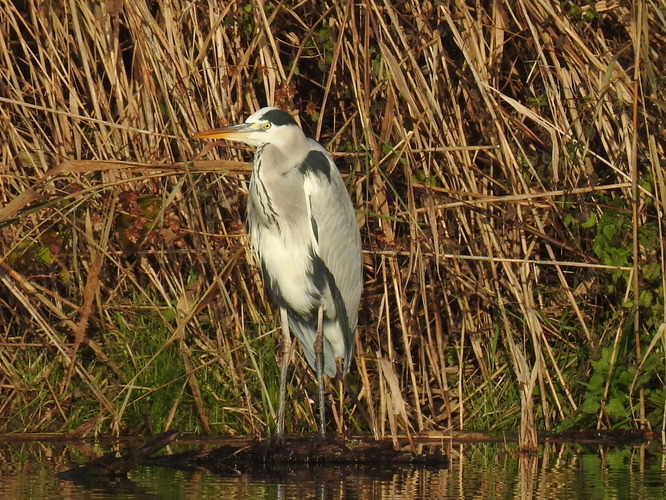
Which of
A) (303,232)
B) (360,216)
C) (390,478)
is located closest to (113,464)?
(390,478)

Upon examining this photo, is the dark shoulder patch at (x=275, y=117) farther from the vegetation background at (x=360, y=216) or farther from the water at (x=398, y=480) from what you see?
the water at (x=398, y=480)

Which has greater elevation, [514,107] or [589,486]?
[514,107]

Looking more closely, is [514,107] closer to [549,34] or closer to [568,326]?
[549,34]

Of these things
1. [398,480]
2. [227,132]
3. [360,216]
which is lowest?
[398,480]

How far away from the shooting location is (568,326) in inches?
218

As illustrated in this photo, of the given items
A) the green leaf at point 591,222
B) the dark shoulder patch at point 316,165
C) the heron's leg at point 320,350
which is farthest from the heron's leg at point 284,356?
the green leaf at point 591,222

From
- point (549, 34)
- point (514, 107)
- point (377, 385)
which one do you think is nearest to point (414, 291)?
point (377, 385)

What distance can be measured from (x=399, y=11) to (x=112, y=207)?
1.64 m

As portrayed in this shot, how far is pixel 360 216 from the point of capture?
5.53m

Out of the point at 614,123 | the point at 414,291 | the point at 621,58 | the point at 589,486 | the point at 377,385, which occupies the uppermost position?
the point at 621,58

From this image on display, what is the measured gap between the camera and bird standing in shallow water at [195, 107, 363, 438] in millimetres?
4945

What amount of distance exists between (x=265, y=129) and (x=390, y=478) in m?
1.67

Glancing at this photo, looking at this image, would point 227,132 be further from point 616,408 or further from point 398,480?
point 616,408

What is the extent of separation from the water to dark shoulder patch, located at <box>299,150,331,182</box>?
131 cm
